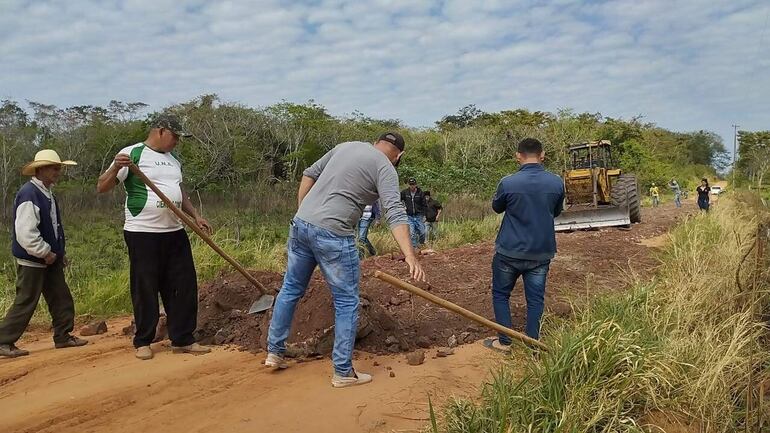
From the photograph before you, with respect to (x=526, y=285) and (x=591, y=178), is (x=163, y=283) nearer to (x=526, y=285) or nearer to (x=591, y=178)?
(x=526, y=285)

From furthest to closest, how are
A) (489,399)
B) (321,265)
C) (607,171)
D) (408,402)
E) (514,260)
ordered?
(607,171) → (514,260) → (321,265) → (408,402) → (489,399)

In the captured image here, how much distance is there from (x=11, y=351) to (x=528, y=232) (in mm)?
4121

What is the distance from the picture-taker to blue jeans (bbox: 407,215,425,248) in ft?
37.6

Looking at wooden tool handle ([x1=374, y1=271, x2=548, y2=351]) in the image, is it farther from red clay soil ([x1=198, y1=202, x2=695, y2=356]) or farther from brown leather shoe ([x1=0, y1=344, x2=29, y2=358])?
brown leather shoe ([x1=0, y1=344, x2=29, y2=358])

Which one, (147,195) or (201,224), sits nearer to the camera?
(147,195)

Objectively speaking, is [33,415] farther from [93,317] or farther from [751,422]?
[751,422]

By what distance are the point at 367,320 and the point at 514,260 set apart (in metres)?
1.23

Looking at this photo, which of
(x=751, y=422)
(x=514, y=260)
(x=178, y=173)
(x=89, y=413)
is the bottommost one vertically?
(x=751, y=422)

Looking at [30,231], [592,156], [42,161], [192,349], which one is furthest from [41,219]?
[592,156]

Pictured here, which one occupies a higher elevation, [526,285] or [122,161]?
[122,161]

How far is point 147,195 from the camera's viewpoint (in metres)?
4.46

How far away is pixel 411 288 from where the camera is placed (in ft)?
11.0

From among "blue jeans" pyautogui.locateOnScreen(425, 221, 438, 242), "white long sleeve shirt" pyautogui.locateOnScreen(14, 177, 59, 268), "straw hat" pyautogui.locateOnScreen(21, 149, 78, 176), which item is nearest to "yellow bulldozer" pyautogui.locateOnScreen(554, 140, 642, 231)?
"blue jeans" pyautogui.locateOnScreen(425, 221, 438, 242)

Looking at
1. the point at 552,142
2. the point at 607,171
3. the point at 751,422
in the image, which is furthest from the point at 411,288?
the point at 552,142
